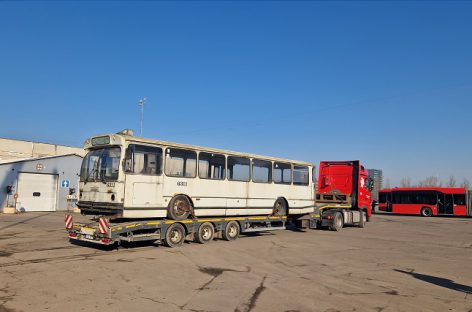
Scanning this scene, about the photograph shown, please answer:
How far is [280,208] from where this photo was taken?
1827 centimetres

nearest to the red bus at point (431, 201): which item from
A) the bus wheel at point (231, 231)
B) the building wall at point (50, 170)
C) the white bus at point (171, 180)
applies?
the white bus at point (171, 180)

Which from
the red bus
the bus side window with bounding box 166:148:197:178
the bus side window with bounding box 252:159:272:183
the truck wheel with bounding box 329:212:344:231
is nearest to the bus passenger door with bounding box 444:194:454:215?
the red bus

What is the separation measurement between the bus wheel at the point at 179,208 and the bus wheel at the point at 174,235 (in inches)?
11.0

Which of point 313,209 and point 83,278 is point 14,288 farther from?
point 313,209

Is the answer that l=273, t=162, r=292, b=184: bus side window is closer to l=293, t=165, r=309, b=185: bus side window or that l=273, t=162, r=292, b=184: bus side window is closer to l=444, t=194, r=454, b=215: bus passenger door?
l=293, t=165, r=309, b=185: bus side window

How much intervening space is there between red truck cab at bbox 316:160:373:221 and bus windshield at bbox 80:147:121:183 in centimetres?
1343

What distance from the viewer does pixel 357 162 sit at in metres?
23.1

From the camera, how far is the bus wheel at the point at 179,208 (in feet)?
43.9

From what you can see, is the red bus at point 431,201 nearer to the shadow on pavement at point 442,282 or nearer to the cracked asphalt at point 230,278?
the cracked asphalt at point 230,278

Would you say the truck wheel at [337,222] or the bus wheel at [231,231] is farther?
the truck wheel at [337,222]

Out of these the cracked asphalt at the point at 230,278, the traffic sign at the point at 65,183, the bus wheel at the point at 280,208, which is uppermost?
the traffic sign at the point at 65,183

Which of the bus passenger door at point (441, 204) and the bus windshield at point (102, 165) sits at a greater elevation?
the bus windshield at point (102, 165)

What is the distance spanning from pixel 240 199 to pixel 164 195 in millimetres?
3877

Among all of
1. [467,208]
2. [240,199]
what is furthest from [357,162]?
[467,208]
